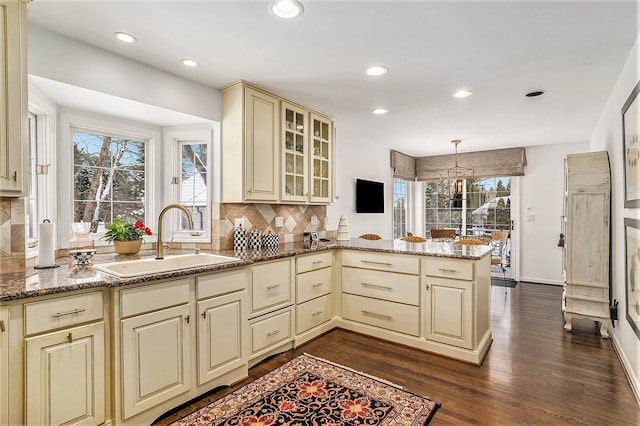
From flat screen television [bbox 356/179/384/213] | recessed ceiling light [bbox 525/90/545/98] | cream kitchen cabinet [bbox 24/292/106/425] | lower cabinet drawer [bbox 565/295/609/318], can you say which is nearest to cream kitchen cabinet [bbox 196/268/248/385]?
cream kitchen cabinet [bbox 24/292/106/425]

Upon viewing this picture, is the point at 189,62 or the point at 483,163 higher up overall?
the point at 189,62

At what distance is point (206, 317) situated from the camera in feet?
7.14

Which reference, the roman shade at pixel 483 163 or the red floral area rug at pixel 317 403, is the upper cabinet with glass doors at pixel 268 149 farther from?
the roman shade at pixel 483 163

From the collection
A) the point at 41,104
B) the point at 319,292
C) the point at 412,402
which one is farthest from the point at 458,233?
the point at 41,104

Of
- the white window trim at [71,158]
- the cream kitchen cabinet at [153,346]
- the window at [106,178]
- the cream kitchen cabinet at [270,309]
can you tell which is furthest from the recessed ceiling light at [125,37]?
the cream kitchen cabinet at [270,309]

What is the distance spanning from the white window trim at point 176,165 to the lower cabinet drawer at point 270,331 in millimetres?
958

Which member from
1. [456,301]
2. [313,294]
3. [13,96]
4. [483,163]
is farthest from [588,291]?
[13,96]

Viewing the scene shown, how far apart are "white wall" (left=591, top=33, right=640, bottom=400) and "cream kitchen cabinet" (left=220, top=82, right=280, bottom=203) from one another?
9.08 ft

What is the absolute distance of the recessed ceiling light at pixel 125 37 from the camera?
2.06m

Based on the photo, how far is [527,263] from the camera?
18.6 feet

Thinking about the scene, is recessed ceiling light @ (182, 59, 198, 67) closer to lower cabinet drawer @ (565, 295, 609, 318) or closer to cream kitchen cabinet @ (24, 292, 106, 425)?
cream kitchen cabinet @ (24, 292, 106, 425)

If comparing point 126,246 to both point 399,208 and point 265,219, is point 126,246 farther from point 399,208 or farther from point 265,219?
point 399,208

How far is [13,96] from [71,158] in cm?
96

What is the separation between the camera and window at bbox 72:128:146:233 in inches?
104
